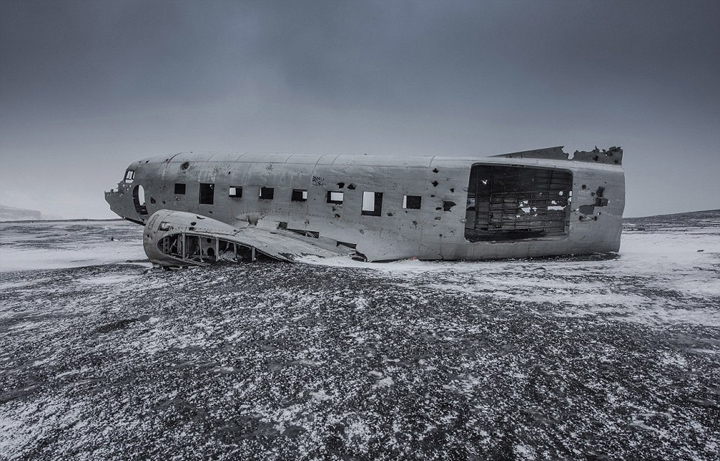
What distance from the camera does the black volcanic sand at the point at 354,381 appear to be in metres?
2.59

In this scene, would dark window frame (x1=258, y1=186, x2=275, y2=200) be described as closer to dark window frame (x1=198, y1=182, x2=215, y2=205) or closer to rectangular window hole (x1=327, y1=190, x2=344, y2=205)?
dark window frame (x1=198, y1=182, x2=215, y2=205)

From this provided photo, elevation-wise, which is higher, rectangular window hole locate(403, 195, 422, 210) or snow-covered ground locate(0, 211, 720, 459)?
rectangular window hole locate(403, 195, 422, 210)

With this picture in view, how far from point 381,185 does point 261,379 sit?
8258 millimetres

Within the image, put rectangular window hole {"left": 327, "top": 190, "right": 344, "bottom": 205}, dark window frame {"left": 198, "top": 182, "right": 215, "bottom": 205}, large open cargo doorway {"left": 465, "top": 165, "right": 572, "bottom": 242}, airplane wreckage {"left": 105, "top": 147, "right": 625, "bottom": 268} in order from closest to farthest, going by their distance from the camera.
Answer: airplane wreckage {"left": 105, "top": 147, "right": 625, "bottom": 268}
rectangular window hole {"left": 327, "top": 190, "right": 344, "bottom": 205}
large open cargo doorway {"left": 465, "top": 165, "right": 572, "bottom": 242}
dark window frame {"left": 198, "top": 182, "right": 215, "bottom": 205}

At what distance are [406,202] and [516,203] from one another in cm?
415

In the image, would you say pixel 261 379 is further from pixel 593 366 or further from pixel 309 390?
pixel 593 366

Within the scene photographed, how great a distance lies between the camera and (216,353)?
13.3ft

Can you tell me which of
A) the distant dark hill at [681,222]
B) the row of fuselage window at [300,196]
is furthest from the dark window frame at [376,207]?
the distant dark hill at [681,222]

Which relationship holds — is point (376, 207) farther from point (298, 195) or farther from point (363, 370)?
point (363, 370)

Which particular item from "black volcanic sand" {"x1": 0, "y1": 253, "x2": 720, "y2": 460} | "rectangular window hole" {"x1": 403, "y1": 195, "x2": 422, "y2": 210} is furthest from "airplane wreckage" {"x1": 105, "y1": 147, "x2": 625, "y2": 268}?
"black volcanic sand" {"x1": 0, "y1": 253, "x2": 720, "y2": 460}

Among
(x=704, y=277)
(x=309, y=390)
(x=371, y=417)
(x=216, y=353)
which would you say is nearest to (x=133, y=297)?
(x=216, y=353)

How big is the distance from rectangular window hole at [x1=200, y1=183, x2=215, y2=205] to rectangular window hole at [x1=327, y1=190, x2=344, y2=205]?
13.4 feet

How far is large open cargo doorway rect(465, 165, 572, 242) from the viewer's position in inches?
451

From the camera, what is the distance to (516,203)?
1212 centimetres
